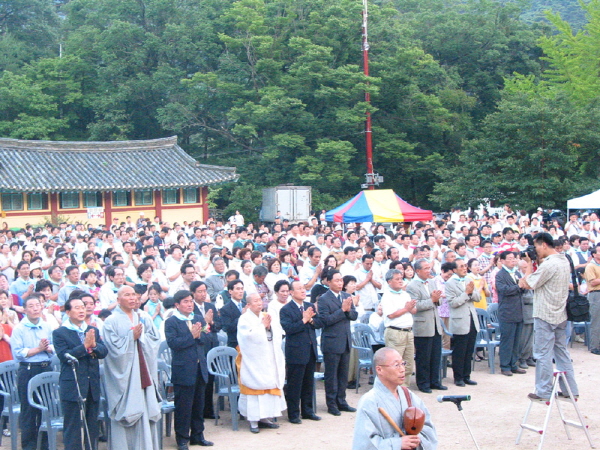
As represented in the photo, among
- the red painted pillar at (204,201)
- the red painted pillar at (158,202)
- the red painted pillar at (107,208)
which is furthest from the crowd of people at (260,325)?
the red painted pillar at (204,201)

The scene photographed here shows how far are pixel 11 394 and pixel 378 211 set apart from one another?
13817 mm

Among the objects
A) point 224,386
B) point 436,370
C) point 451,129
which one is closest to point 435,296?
point 436,370

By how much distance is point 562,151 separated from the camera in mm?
25219

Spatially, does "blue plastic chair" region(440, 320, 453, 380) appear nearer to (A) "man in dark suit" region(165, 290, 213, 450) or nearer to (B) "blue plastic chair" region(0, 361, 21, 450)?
(A) "man in dark suit" region(165, 290, 213, 450)

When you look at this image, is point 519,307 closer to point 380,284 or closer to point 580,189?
point 380,284

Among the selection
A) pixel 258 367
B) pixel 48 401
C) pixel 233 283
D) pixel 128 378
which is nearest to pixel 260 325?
pixel 258 367

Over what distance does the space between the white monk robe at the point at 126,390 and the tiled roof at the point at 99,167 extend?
2100 centimetres

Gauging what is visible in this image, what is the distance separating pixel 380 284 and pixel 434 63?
2353 centimetres

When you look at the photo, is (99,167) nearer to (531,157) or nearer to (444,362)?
(531,157)

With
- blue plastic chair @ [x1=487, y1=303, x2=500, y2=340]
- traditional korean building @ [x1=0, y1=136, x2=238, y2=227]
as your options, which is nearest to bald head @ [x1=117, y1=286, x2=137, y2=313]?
blue plastic chair @ [x1=487, y1=303, x2=500, y2=340]

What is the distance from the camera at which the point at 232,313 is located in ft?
27.3

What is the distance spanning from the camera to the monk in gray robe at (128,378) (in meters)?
6.29

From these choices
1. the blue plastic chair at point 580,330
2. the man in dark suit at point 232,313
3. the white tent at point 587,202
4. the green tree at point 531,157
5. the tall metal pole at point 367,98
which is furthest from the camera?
the tall metal pole at point 367,98

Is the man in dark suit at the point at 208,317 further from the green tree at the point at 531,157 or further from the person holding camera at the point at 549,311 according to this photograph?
the green tree at the point at 531,157
